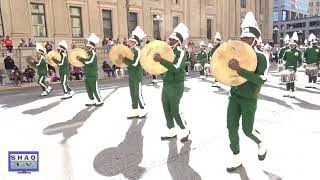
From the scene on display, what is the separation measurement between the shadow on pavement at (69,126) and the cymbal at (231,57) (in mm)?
3870

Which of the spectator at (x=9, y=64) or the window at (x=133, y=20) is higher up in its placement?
the window at (x=133, y=20)

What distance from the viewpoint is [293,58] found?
512 inches

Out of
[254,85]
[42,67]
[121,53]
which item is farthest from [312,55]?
[42,67]

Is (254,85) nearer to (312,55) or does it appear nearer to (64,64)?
(64,64)

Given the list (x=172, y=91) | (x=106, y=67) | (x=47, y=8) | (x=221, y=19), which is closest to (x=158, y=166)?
(x=172, y=91)

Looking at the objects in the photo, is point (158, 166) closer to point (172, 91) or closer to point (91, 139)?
point (172, 91)

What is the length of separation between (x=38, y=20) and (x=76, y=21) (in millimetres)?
3365

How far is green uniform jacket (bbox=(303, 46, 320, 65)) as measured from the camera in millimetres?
14844

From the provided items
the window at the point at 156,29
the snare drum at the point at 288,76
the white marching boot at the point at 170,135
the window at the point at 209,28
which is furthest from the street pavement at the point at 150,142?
the window at the point at 209,28

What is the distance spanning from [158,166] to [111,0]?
2626 cm

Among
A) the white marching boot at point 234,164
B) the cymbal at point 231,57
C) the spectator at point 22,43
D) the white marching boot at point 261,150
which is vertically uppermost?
the spectator at point 22,43

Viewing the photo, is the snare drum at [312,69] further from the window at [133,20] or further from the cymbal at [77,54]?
the window at [133,20]

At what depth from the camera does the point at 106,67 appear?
75.6 ft

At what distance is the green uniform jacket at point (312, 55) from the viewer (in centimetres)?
1484
